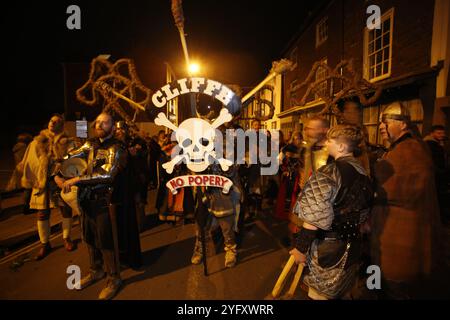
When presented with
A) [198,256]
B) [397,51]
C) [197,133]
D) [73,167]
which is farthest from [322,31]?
[73,167]

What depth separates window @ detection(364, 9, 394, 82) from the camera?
857 centimetres

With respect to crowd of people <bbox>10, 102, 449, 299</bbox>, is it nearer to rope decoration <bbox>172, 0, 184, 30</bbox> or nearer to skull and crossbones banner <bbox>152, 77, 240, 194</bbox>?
skull and crossbones banner <bbox>152, 77, 240, 194</bbox>

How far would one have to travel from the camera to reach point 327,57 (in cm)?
1327

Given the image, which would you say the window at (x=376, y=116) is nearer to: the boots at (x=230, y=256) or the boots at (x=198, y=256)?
the boots at (x=230, y=256)

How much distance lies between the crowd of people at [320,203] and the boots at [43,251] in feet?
0.08

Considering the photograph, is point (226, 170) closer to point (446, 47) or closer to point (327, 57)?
point (446, 47)

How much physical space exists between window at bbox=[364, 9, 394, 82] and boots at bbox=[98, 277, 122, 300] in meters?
9.33

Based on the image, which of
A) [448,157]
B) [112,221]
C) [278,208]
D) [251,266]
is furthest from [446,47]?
[112,221]

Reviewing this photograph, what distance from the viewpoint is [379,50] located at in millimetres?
9094

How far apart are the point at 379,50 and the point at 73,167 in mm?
9889

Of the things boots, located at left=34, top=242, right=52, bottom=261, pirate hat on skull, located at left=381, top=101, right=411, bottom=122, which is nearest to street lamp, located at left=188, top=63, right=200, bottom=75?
pirate hat on skull, located at left=381, top=101, right=411, bottom=122

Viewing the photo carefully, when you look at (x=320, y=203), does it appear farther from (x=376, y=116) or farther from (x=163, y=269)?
(x=376, y=116)

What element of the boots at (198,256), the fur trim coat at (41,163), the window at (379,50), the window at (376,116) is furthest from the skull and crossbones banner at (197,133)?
the window at (379,50)

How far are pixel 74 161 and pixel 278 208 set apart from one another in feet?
13.5
